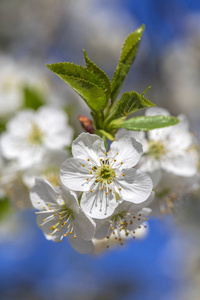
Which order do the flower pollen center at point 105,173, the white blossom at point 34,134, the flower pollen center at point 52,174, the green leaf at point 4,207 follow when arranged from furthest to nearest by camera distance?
the green leaf at point 4,207
the white blossom at point 34,134
the flower pollen center at point 52,174
the flower pollen center at point 105,173

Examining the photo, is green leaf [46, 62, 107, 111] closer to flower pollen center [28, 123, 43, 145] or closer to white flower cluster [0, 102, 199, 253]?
white flower cluster [0, 102, 199, 253]

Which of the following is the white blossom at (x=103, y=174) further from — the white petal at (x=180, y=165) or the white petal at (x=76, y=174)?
the white petal at (x=180, y=165)

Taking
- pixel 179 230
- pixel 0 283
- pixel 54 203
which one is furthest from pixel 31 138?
pixel 0 283

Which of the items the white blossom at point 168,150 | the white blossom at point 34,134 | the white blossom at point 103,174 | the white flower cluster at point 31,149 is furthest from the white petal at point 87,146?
the white blossom at point 34,134

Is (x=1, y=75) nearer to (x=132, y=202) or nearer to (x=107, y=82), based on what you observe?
(x=107, y=82)

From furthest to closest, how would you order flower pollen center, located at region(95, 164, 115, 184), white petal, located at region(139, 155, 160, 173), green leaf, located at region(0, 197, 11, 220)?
green leaf, located at region(0, 197, 11, 220)
white petal, located at region(139, 155, 160, 173)
flower pollen center, located at region(95, 164, 115, 184)

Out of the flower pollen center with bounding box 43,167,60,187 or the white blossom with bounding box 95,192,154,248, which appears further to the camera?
the flower pollen center with bounding box 43,167,60,187

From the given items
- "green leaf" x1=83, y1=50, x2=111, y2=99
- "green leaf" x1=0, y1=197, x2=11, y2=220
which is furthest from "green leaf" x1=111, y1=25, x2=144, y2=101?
"green leaf" x1=0, y1=197, x2=11, y2=220
